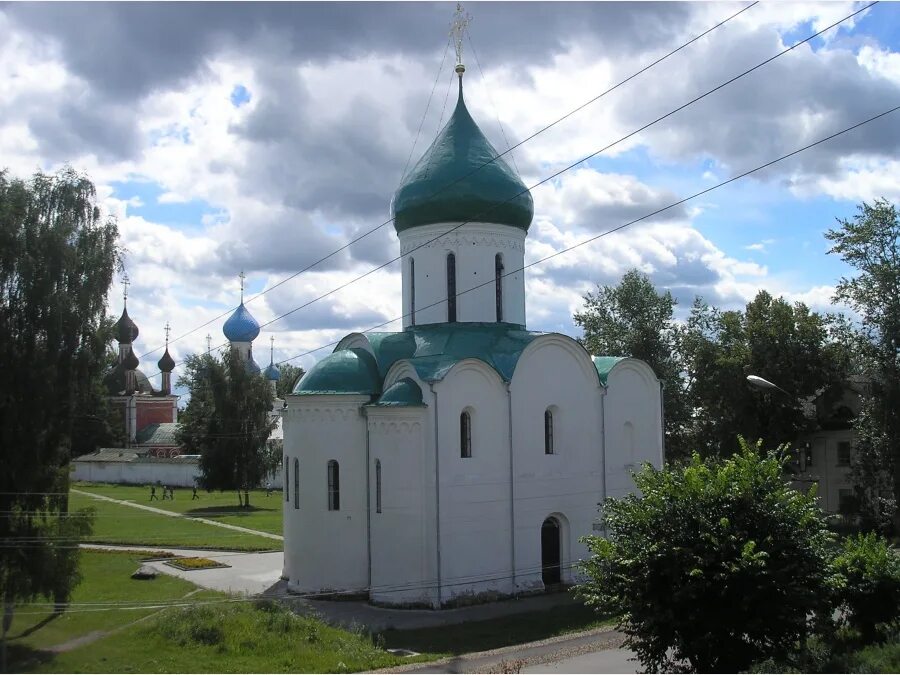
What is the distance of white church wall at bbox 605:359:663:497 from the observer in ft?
73.4

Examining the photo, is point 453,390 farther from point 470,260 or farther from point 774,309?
point 774,309

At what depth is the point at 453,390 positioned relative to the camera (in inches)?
774

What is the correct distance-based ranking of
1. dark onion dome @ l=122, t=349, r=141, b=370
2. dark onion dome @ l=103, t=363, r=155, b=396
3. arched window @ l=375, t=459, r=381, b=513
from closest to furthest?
arched window @ l=375, t=459, r=381, b=513 < dark onion dome @ l=103, t=363, r=155, b=396 < dark onion dome @ l=122, t=349, r=141, b=370

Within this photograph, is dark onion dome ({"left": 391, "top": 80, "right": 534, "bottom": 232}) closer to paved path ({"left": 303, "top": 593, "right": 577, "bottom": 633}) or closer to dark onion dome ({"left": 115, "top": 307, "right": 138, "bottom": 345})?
paved path ({"left": 303, "top": 593, "right": 577, "bottom": 633})

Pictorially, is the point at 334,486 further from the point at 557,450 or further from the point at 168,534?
the point at 168,534

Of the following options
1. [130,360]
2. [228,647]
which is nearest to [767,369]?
[228,647]

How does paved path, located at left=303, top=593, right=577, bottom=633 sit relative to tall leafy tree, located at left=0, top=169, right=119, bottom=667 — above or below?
below

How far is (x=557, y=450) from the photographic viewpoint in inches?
837

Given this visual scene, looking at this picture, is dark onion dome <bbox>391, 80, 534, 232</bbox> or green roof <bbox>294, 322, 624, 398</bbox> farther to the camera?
dark onion dome <bbox>391, 80, 534, 232</bbox>

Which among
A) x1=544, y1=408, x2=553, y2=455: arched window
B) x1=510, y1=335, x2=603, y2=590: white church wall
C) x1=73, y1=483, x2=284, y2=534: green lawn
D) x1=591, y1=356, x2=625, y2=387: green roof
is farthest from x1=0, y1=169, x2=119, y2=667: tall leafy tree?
x1=73, y1=483, x2=284, y2=534: green lawn

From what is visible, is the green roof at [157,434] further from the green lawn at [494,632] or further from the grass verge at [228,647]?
the green lawn at [494,632]

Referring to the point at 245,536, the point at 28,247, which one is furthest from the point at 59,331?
the point at 245,536

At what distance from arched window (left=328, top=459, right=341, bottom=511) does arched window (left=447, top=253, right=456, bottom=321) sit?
504 centimetres

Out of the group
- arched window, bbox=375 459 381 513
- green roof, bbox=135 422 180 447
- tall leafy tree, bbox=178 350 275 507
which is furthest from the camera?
green roof, bbox=135 422 180 447
